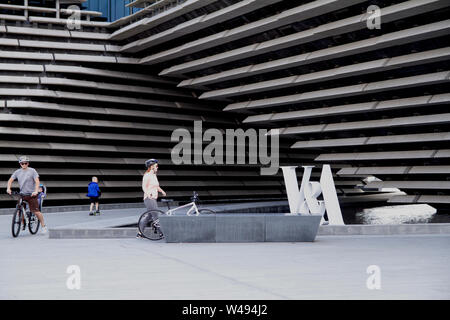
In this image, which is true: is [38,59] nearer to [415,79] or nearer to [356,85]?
[356,85]

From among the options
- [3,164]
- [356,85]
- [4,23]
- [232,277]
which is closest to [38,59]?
[4,23]

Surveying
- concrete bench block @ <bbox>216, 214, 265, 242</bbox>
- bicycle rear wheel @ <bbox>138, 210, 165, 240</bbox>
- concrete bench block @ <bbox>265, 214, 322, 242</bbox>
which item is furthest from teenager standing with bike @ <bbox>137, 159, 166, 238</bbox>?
concrete bench block @ <bbox>265, 214, 322, 242</bbox>

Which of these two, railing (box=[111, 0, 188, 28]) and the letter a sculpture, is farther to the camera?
railing (box=[111, 0, 188, 28])

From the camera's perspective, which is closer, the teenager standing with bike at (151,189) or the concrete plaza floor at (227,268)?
the concrete plaza floor at (227,268)

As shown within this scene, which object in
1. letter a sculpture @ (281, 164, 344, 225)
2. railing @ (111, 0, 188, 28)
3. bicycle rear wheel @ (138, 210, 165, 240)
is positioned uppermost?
railing @ (111, 0, 188, 28)

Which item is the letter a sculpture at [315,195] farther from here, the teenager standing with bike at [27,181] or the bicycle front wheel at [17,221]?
the bicycle front wheel at [17,221]

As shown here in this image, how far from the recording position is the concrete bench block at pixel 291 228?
1234 cm

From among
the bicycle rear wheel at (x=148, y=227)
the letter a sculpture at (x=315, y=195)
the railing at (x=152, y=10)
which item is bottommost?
the bicycle rear wheel at (x=148, y=227)

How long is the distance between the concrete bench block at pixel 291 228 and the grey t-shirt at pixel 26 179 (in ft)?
17.1

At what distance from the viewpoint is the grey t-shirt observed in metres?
13.5

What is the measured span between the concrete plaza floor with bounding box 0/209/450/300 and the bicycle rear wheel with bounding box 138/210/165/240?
207 millimetres

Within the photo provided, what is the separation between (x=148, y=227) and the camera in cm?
1327

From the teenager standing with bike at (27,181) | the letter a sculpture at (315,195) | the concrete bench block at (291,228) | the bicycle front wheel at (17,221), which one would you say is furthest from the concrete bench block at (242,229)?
the letter a sculpture at (315,195)

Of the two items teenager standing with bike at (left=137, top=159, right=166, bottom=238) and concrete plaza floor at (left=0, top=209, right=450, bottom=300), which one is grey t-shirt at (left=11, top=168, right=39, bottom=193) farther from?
teenager standing with bike at (left=137, top=159, right=166, bottom=238)
